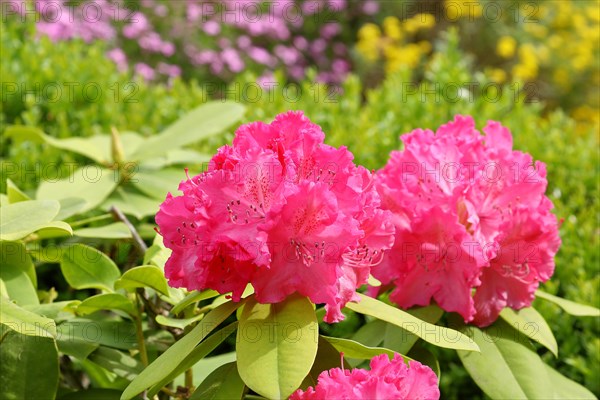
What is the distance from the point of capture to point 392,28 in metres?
7.43

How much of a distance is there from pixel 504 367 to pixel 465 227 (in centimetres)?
27

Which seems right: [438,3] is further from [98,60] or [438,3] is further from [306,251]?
[306,251]

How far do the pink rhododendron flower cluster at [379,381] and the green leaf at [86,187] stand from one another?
0.99m

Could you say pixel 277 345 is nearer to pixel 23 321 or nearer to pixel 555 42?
pixel 23 321

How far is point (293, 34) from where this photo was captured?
8.02 m

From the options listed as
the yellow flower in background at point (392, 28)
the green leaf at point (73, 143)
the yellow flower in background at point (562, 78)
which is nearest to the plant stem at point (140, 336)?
the green leaf at point (73, 143)

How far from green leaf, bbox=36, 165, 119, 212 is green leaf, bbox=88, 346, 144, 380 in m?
0.44

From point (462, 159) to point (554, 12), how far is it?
22.2 ft

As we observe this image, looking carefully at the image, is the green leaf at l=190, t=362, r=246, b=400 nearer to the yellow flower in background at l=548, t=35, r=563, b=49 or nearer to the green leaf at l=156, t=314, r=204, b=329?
the green leaf at l=156, t=314, r=204, b=329

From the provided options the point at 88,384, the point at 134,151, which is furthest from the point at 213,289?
the point at 134,151

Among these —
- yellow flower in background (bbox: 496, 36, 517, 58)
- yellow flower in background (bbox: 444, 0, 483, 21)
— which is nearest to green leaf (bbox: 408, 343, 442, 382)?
yellow flower in background (bbox: 496, 36, 517, 58)

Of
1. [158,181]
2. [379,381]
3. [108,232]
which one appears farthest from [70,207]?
[379,381]

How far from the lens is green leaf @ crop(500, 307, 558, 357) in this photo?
1.65 m

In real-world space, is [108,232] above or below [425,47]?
above
